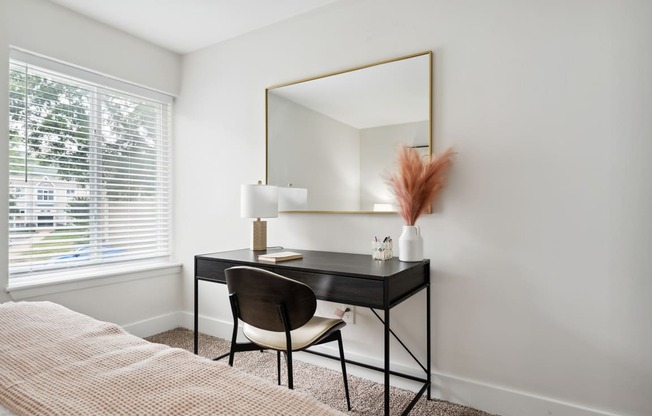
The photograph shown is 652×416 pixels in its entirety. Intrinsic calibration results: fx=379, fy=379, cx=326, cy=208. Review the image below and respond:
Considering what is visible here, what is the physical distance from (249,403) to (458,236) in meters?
1.57

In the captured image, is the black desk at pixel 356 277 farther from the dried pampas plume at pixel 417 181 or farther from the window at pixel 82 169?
the window at pixel 82 169

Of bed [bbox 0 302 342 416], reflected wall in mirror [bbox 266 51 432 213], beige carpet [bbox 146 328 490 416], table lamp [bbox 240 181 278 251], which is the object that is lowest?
beige carpet [bbox 146 328 490 416]

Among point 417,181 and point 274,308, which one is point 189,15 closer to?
point 417,181

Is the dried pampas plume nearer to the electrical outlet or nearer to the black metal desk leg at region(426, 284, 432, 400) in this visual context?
the black metal desk leg at region(426, 284, 432, 400)

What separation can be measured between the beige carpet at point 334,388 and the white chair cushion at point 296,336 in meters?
0.48

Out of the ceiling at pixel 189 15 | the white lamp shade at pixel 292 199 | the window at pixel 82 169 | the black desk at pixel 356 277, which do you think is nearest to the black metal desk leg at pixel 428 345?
the black desk at pixel 356 277

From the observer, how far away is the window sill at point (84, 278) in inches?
94.3

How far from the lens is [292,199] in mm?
2695

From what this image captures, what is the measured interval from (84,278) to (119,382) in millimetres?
2123

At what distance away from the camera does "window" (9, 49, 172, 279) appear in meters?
2.45

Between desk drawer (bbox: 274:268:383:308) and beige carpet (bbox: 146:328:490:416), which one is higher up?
desk drawer (bbox: 274:268:383:308)

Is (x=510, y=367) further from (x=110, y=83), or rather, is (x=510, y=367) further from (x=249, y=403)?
(x=110, y=83)

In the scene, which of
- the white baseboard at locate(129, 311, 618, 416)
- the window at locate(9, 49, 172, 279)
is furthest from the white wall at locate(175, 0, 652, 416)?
the window at locate(9, 49, 172, 279)

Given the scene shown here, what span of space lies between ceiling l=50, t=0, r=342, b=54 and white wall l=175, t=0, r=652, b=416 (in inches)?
17.8
